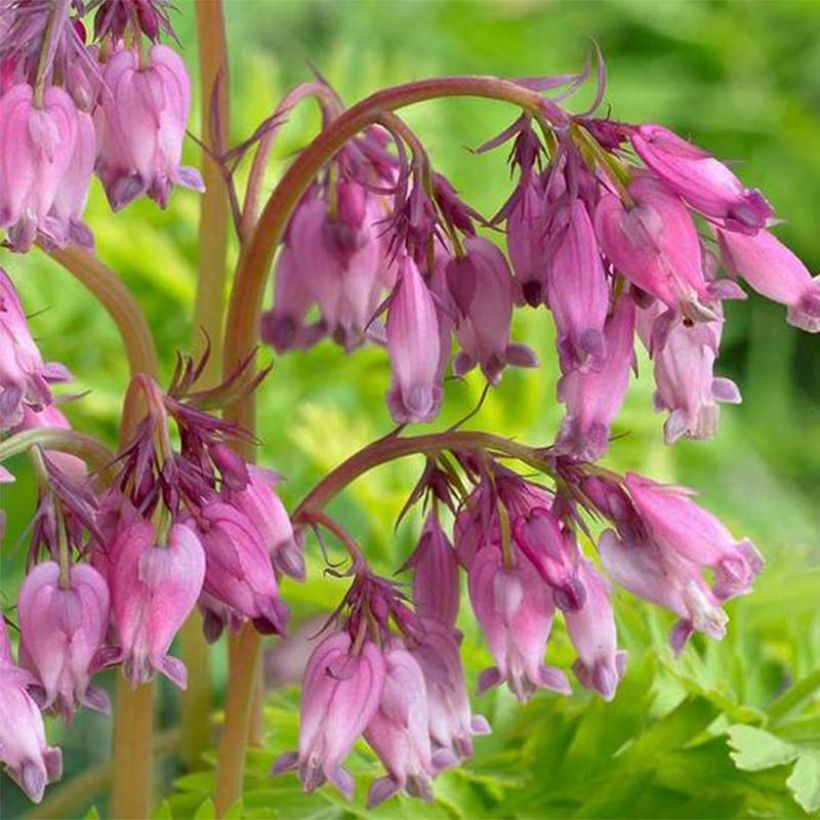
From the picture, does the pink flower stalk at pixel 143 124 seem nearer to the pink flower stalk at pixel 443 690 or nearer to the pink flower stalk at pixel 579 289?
the pink flower stalk at pixel 579 289

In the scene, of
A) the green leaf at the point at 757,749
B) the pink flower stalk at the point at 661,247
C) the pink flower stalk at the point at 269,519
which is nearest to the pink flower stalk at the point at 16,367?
the pink flower stalk at the point at 269,519

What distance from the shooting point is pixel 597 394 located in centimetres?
127

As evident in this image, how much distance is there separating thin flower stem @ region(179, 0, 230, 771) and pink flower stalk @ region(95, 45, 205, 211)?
11 cm

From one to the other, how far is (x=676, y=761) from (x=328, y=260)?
54cm

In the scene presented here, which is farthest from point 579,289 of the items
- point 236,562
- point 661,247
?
point 236,562

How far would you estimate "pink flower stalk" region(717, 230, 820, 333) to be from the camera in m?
1.26

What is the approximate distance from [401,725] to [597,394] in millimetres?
289

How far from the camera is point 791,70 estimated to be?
14.6 feet

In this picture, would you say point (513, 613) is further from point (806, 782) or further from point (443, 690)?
point (806, 782)

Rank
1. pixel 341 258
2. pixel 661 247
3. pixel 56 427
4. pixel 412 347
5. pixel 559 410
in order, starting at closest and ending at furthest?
pixel 661 247 → pixel 412 347 → pixel 56 427 → pixel 341 258 → pixel 559 410

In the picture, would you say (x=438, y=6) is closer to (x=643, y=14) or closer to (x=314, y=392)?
(x=643, y=14)

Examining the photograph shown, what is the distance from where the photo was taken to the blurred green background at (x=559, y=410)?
1.60m

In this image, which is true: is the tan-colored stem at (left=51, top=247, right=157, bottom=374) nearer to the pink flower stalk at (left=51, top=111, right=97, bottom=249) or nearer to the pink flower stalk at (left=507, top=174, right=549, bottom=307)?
the pink flower stalk at (left=51, top=111, right=97, bottom=249)

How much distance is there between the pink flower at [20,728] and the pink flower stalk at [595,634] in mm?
395
